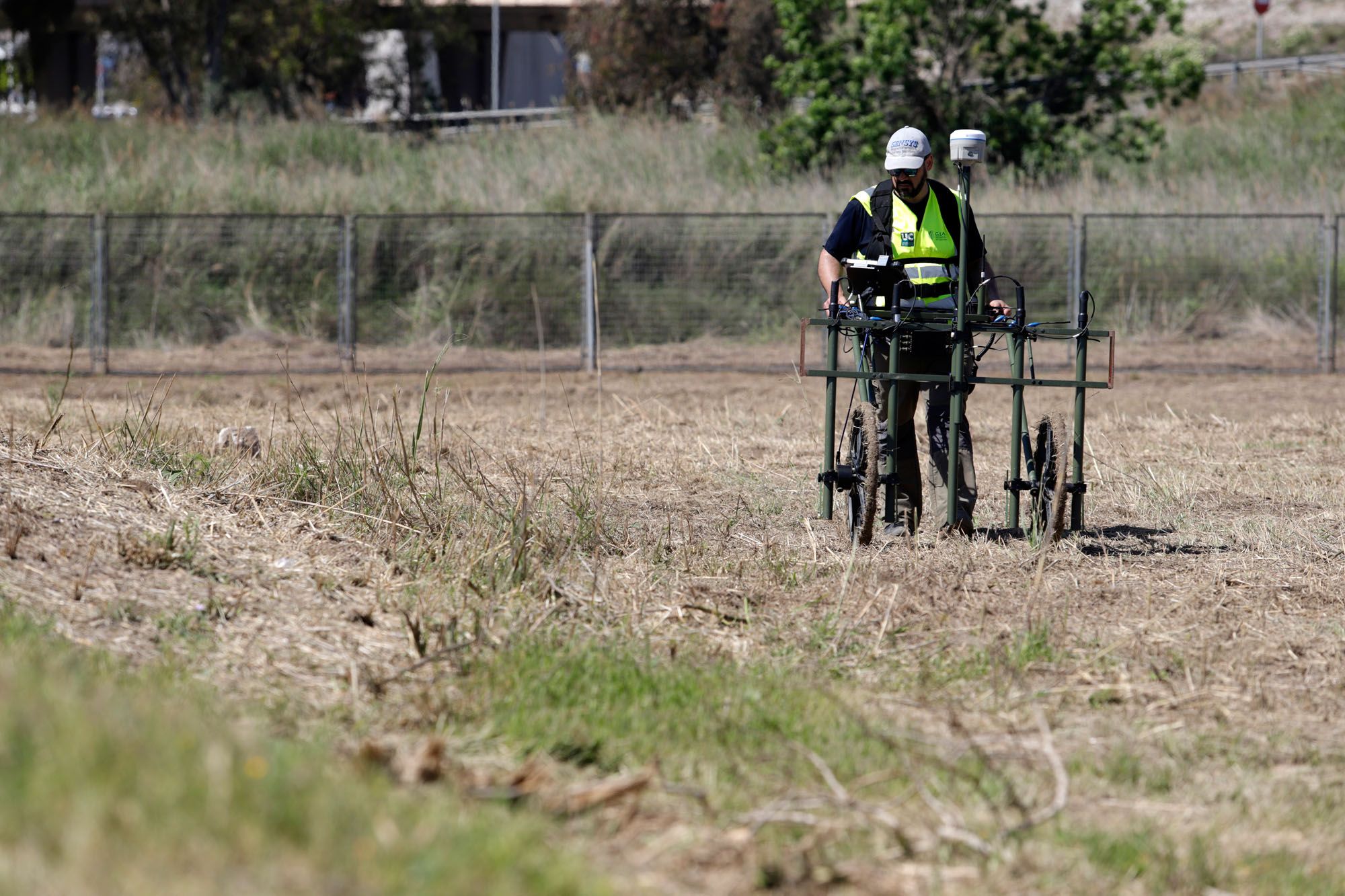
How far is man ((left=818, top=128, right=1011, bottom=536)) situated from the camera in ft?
25.4

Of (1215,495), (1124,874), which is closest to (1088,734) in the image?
(1124,874)

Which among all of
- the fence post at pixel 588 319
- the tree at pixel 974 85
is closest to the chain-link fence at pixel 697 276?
the fence post at pixel 588 319

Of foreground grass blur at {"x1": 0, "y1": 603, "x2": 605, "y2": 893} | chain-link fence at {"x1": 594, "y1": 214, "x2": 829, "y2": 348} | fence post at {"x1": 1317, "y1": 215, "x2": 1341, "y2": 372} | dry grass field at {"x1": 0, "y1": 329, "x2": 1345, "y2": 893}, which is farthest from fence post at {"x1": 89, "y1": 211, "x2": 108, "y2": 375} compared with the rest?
foreground grass blur at {"x1": 0, "y1": 603, "x2": 605, "y2": 893}

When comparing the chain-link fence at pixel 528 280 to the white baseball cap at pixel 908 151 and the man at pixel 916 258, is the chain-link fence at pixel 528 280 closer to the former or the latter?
the man at pixel 916 258

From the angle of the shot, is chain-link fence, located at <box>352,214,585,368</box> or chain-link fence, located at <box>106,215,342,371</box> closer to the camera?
chain-link fence, located at <box>106,215,342,371</box>

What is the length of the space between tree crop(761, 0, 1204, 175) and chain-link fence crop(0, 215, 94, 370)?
10142mm

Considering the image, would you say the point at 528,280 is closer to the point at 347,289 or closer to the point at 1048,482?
the point at 347,289

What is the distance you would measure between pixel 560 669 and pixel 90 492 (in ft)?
8.62

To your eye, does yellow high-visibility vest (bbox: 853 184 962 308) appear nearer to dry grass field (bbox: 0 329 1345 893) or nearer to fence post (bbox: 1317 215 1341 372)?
dry grass field (bbox: 0 329 1345 893)

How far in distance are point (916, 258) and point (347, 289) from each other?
10.9 meters

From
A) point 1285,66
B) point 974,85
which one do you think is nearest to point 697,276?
point 974,85

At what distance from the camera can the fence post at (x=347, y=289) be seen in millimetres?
17547

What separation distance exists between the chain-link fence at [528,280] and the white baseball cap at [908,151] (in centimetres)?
1068

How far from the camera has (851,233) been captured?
26.4ft
